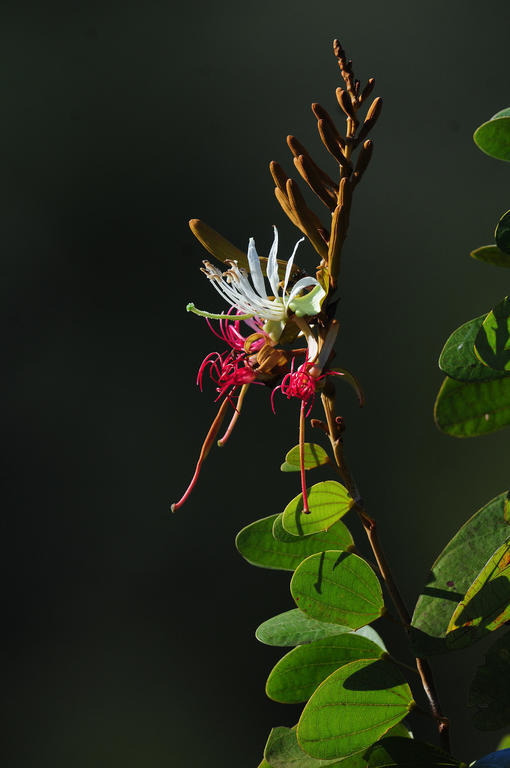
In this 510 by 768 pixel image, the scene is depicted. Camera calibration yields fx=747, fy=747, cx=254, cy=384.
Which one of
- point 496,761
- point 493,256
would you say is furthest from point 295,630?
point 493,256

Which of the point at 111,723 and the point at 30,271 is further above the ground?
the point at 30,271

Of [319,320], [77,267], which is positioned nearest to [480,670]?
[319,320]

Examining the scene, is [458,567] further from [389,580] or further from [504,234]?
[504,234]

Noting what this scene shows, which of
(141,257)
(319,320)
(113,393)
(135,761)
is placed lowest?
(135,761)

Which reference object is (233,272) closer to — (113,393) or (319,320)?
(319,320)

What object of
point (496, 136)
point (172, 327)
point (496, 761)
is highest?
point (172, 327)

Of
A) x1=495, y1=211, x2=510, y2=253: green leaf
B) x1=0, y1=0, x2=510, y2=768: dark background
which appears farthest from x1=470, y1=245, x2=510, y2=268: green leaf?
x1=0, y1=0, x2=510, y2=768: dark background

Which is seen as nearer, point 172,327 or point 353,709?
point 353,709
